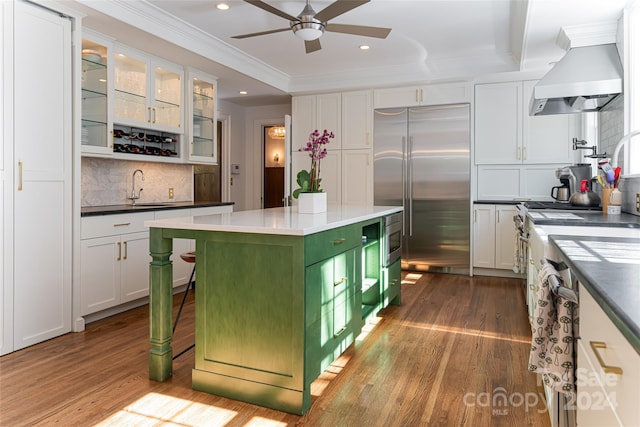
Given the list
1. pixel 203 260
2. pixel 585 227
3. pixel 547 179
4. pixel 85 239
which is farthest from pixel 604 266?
pixel 547 179

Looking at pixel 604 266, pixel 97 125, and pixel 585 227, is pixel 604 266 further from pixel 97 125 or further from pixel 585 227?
pixel 97 125

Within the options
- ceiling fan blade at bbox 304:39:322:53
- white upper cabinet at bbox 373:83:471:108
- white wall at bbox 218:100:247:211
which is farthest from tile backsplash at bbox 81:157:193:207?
white upper cabinet at bbox 373:83:471:108

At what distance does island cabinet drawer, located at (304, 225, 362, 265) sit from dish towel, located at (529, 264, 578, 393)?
972 millimetres

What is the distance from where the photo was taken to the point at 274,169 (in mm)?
8055

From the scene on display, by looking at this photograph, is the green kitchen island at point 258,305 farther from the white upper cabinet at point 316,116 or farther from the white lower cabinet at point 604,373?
the white upper cabinet at point 316,116

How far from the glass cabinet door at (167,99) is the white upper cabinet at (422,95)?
2.46 metres

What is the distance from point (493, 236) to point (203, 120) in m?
3.63

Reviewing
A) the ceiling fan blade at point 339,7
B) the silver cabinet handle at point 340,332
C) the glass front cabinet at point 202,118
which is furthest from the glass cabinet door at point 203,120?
the silver cabinet handle at point 340,332

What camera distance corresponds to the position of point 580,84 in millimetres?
2910

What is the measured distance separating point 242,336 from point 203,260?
43cm

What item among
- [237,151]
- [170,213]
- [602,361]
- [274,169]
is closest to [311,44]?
[170,213]

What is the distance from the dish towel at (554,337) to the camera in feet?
4.47

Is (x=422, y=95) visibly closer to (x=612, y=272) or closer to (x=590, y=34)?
(x=590, y=34)

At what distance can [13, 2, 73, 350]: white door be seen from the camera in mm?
2791
